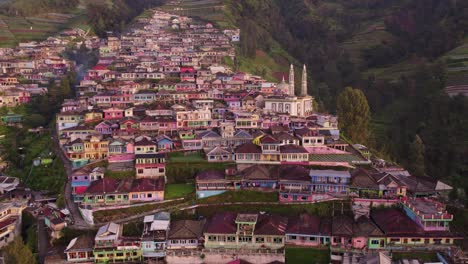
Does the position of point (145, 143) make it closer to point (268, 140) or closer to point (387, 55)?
point (268, 140)

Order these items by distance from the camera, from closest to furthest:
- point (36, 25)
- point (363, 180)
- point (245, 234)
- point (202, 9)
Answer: point (245, 234) < point (363, 180) < point (36, 25) < point (202, 9)

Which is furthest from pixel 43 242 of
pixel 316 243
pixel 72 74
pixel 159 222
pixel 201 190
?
pixel 72 74

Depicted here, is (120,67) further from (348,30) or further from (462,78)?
(348,30)

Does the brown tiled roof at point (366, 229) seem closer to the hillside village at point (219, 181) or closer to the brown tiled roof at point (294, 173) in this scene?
the hillside village at point (219, 181)

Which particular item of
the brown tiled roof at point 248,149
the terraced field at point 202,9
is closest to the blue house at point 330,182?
the brown tiled roof at point 248,149

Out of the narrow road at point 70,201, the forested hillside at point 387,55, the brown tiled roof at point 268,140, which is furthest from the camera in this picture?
the forested hillside at point 387,55

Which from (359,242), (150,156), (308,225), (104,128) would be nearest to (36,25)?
(104,128)

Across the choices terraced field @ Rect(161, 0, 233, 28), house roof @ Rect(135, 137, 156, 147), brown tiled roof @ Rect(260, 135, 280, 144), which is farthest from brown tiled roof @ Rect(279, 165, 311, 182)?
terraced field @ Rect(161, 0, 233, 28)
